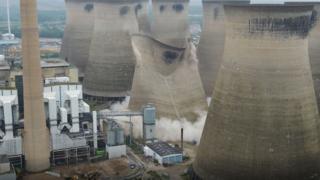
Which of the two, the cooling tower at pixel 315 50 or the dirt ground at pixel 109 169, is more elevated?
the cooling tower at pixel 315 50

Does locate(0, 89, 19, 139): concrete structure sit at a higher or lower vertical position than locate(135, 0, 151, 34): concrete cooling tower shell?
lower

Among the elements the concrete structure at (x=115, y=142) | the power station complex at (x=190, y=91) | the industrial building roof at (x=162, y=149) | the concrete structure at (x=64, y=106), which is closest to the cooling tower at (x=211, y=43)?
the power station complex at (x=190, y=91)

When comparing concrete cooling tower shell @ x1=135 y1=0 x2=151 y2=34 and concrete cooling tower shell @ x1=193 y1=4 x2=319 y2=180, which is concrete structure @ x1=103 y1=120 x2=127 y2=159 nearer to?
concrete cooling tower shell @ x1=193 y1=4 x2=319 y2=180

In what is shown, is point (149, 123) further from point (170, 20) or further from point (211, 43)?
point (170, 20)

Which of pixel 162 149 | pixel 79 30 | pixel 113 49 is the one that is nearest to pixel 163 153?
pixel 162 149

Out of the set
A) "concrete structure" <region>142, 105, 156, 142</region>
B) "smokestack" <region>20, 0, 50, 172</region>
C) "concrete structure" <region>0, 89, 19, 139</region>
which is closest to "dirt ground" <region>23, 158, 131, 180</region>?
"smokestack" <region>20, 0, 50, 172</region>

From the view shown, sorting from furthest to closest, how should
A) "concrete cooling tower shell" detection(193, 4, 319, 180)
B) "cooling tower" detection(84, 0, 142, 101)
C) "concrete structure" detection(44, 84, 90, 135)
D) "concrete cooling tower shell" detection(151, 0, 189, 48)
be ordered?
"concrete cooling tower shell" detection(151, 0, 189, 48)
"cooling tower" detection(84, 0, 142, 101)
"concrete structure" detection(44, 84, 90, 135)
"concrete cooling tower shell" detection(193, 4, 319, 180)

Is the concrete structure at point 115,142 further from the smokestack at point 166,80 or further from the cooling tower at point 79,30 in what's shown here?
the cooling tower at point 79,30
